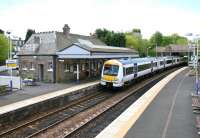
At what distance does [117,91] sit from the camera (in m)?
33.5

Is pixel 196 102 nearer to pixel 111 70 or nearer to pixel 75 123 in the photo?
pixel 75 123

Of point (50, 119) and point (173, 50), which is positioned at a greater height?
A: point (173, 50)

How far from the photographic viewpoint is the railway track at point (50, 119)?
1707 cm

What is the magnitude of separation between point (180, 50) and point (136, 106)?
284 ft

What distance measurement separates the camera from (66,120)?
66.1 feet

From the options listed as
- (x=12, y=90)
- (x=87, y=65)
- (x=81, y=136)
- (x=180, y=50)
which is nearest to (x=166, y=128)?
(x=81, y=136)

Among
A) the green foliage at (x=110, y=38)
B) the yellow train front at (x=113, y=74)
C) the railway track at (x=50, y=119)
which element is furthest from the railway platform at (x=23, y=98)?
the green foliage at (x=110, y=38)

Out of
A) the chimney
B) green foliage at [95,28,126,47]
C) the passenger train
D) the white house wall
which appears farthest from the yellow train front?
green foliage at [95,28,126,47]

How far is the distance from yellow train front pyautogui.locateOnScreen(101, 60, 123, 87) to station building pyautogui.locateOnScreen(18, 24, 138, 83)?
4663mm

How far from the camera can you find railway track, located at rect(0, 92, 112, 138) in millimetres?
17073

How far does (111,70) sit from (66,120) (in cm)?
1242

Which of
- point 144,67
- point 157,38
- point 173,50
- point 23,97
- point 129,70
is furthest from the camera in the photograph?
point 157,38

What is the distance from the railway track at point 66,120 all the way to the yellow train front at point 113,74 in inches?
83.9

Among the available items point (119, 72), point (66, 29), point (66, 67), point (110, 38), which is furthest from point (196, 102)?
point (110, 38)
